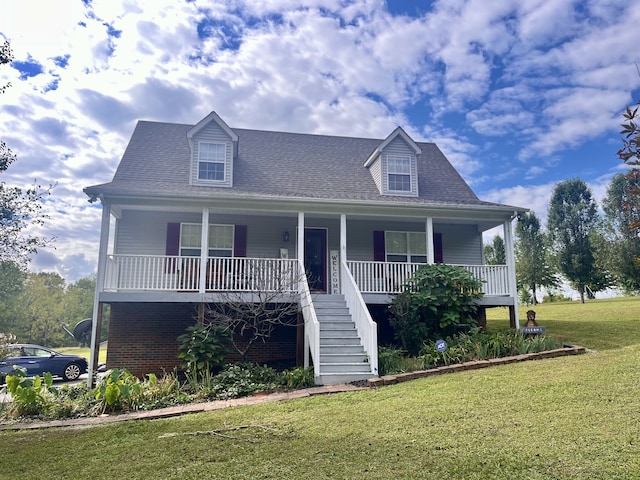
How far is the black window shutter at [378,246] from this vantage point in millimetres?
13539

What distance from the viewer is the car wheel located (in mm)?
14320

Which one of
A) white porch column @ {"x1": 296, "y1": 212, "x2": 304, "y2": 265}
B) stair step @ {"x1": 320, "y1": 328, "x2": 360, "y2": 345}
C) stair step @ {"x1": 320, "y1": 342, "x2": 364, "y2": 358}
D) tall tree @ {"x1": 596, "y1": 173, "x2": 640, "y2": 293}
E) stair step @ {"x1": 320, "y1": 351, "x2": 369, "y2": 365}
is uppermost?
tall tree @ {"x1": 596, "y1": 173, "x2": 640, "y2": 293}

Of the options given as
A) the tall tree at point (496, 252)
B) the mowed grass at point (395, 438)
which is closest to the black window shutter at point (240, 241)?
the mowed grass at point (395, 438)

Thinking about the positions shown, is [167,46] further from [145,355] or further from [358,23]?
[145,355]

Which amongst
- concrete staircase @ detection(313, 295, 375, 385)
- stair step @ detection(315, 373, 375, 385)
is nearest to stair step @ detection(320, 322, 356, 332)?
concrete staircase @ detection(313, 295, 375, 385)

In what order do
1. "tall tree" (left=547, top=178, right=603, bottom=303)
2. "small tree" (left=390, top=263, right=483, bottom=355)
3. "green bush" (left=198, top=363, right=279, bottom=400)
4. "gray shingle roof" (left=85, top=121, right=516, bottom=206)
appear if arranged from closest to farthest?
"green bush" (left=198, top=363, right=279, bottom=400)
"small tree" (left=390, top=263, right=483, bottom=355)
"gray shingle roof" (left=85, top=121, right=516, bottom=206)
"tall tree" (left=547, top=178, right=603, bottom=303)

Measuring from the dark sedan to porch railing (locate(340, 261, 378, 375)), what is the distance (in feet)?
32.0

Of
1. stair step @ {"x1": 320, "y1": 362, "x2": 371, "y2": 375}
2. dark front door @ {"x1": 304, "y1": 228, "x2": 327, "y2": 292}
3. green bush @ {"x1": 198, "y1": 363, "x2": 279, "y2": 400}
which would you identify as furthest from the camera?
dark front door @ {"x1": 304, "y1": 228, "x2": 327, "y2": 292}

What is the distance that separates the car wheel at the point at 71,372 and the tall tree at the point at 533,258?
86.2 feet

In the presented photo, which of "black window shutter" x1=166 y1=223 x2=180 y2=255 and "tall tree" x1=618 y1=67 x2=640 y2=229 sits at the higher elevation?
"black window shutter" x1=166 y1=223 x2=180 y2=255

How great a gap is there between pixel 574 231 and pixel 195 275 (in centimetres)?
2567

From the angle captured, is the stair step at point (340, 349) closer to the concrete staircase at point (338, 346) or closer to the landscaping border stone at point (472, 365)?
the concrete staircase at point (338, 346)

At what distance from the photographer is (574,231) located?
2772 centimetres

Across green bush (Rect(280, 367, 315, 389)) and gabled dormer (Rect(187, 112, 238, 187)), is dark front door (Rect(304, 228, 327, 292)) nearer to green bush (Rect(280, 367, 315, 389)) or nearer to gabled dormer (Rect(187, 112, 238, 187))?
gabled dormer (Rect(187, 112, 238, 187))
